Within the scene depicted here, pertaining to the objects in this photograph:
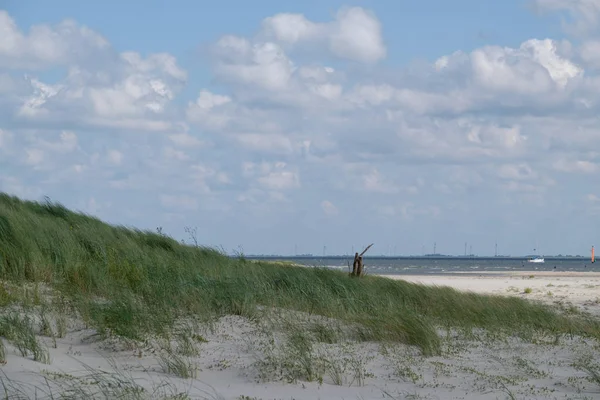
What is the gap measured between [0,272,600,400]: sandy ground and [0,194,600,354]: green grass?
14.6 inches

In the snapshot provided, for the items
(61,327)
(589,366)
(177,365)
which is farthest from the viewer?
(589,366)

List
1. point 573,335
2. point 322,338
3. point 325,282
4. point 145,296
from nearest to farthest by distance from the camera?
point 322,338
point 145,296
point 573,335
point 325,282

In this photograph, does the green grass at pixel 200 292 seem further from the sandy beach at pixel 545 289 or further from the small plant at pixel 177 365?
the sandy beach at pixel 545 289

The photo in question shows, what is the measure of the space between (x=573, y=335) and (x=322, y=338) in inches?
211

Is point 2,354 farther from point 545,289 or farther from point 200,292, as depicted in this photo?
point 545,289

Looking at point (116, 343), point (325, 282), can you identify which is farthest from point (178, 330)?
point (325, 282)

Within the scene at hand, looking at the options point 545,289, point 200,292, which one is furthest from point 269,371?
point 545,289

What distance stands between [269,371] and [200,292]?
3.05m

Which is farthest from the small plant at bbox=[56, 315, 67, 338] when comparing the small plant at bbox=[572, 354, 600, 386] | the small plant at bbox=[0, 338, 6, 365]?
the small plant at bbox=[572, 354, 600, 386]

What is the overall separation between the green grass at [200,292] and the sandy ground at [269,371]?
37 cm

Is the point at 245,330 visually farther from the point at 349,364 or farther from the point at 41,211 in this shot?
the point at 41,211

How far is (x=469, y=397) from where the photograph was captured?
26.9ft

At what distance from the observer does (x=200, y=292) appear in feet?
36.8

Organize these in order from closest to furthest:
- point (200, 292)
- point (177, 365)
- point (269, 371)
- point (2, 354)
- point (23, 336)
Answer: point (2, 354) < point (177, 365) < point (23, 336) < point (269, 371) < point (200, 292)
